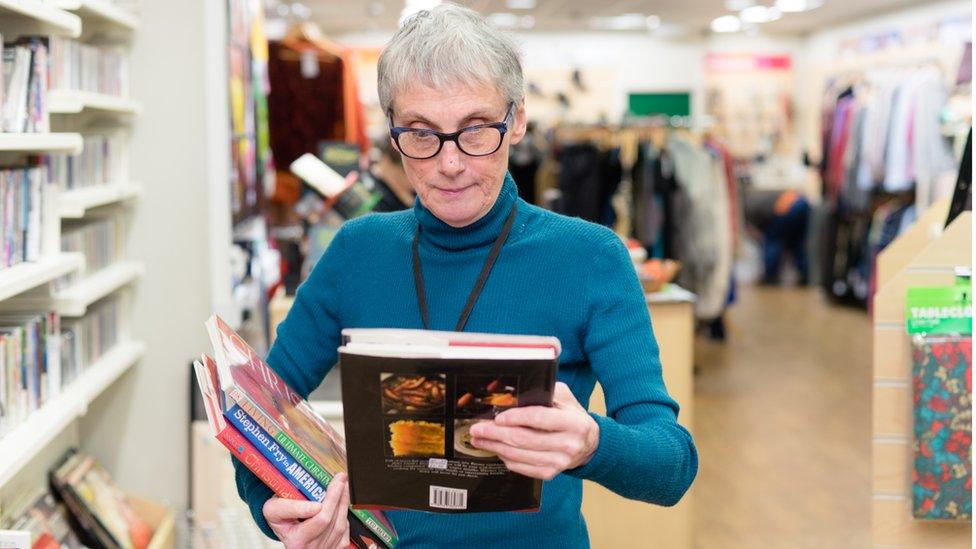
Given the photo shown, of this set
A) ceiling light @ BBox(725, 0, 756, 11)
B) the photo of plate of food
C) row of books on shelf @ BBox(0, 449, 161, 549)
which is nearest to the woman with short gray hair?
the photo of plate of food

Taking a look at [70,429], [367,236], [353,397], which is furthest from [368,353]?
[70,429]

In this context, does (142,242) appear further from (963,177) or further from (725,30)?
(725,30)

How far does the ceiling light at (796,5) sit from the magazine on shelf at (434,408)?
449 inches

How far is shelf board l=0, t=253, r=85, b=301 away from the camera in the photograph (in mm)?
2279

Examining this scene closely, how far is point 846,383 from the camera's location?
6.78 meters

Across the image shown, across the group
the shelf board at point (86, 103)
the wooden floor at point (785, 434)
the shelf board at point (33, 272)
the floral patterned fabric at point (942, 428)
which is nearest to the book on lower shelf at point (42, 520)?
the shelf board at point (33, 272)

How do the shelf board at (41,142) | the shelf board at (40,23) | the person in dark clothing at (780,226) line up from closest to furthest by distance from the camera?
the shelf board at (41,142) < the shelf board at (40,23) < the person in dark clothing at (780,226)

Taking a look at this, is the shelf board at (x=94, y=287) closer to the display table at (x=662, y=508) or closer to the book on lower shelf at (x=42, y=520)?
the book on lower shelf at (x=42, y=520)

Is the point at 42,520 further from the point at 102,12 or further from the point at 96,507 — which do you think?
the point at 102,12

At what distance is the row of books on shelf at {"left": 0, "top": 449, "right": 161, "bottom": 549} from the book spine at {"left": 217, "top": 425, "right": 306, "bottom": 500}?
1.71 m

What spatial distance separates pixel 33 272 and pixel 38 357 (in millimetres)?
306

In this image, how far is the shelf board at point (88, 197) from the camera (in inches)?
109

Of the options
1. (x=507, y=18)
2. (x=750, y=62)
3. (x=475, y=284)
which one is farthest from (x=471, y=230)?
(x=750, y=62)

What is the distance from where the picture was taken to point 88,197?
116 inches
